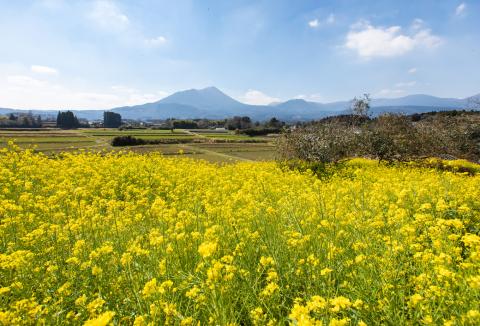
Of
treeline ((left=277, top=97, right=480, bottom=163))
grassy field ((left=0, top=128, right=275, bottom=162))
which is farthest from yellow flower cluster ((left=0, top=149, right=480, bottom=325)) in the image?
grassy field ((left=0, top=128, right=275, bottom=162))

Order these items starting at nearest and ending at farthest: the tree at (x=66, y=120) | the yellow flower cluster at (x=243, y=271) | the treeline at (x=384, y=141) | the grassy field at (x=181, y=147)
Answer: the yellow flower cluster at (x=243, y=271), the treeline at (x=384, y=141), the grassy field at (x=181, y=147), the tree at (x=66, y=120)

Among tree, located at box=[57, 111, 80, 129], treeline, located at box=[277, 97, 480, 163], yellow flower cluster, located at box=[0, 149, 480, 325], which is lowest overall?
yellow flower cluster, located at box=[0, 149, 480, 325]

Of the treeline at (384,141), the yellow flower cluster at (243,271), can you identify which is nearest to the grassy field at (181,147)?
the treeline at (384,141)

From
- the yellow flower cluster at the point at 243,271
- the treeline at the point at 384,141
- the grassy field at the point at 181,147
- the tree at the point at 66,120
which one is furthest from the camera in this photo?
the tree at the point at 66,120

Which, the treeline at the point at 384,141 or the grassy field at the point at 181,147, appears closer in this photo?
the treeline at the point at 384,141

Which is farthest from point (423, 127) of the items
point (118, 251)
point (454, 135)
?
point (118, 251)

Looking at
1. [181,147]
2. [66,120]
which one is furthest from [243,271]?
[66,120]

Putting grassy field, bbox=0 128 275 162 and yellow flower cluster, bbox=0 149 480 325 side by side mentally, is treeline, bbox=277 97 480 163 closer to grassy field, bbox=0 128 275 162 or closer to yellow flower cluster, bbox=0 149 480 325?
grassy field, bbox=0 128 275 162

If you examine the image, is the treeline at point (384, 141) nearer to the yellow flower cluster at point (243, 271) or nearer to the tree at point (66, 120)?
the yellow flower cluster at point (243, 271)

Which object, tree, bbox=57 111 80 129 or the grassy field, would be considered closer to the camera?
the grassy field

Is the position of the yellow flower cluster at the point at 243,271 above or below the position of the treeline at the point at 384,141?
below

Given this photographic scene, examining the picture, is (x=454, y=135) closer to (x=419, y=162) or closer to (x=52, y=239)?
(x=419, y=162)

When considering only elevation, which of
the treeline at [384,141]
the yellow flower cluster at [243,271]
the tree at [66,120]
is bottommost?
the yellow flower cluster at [243,271]

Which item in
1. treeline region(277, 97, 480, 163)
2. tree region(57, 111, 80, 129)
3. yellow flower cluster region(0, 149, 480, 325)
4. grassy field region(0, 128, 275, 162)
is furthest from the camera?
tree region(57, 111, 80, 129)
